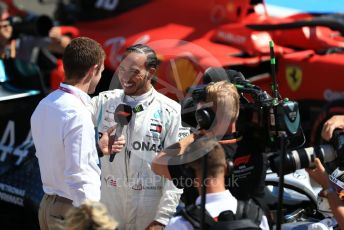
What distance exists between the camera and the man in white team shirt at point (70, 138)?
335cm

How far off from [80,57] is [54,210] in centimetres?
72

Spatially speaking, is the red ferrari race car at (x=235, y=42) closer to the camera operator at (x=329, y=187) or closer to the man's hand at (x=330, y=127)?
the man's hand at (x=330, y=127)

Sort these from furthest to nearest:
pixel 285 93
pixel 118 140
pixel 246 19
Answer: pixel 246 19, pixel 285 93, pixel 118 140

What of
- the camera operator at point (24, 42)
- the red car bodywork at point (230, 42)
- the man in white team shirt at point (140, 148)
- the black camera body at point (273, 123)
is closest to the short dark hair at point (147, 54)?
the man in white team shirt at point (140, 148)

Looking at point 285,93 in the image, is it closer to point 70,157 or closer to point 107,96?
point 107,96

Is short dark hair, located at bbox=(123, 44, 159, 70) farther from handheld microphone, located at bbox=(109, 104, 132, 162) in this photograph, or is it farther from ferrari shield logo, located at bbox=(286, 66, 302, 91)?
ferrari shield logo, located at bbox=(286, 66, 302, 91)

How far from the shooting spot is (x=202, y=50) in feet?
22.2

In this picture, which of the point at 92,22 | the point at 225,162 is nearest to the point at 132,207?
the point at 225,162

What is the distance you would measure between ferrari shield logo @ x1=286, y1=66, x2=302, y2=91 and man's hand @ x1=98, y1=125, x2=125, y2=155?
11.4ft

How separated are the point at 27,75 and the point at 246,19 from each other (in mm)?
2417

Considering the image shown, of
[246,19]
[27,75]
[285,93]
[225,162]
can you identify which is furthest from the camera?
[246,19]

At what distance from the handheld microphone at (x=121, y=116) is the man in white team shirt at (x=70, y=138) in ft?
0.72

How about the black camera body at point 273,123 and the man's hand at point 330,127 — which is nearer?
the black camera body at point 273,123

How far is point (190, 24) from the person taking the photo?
7.67 metres
